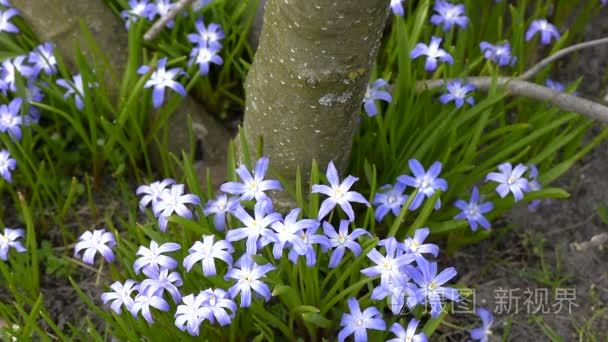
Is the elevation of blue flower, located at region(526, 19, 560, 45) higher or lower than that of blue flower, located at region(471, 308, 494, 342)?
higher

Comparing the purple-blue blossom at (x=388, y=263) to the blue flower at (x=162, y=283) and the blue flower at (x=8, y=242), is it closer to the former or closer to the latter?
the blue flower at (x=162, y=283)

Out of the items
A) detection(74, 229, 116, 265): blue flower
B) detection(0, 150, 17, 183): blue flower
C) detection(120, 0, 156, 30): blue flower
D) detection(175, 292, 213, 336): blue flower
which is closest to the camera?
detection(175, 292, 213, 336): blue flower

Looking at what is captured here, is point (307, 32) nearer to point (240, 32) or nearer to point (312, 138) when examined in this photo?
point (312, 138)

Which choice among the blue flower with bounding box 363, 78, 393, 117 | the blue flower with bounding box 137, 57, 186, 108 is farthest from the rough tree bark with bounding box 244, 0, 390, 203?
the blue flower with bounding box 137, 57, 186, 108

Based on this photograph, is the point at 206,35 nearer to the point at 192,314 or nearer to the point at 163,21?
the point at 163,21

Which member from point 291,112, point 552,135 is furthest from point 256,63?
point 552,135

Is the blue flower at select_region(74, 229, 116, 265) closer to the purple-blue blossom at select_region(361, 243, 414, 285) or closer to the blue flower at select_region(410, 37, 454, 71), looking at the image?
the purple-blue blossom at select_region(361, 243, 414, 285)
